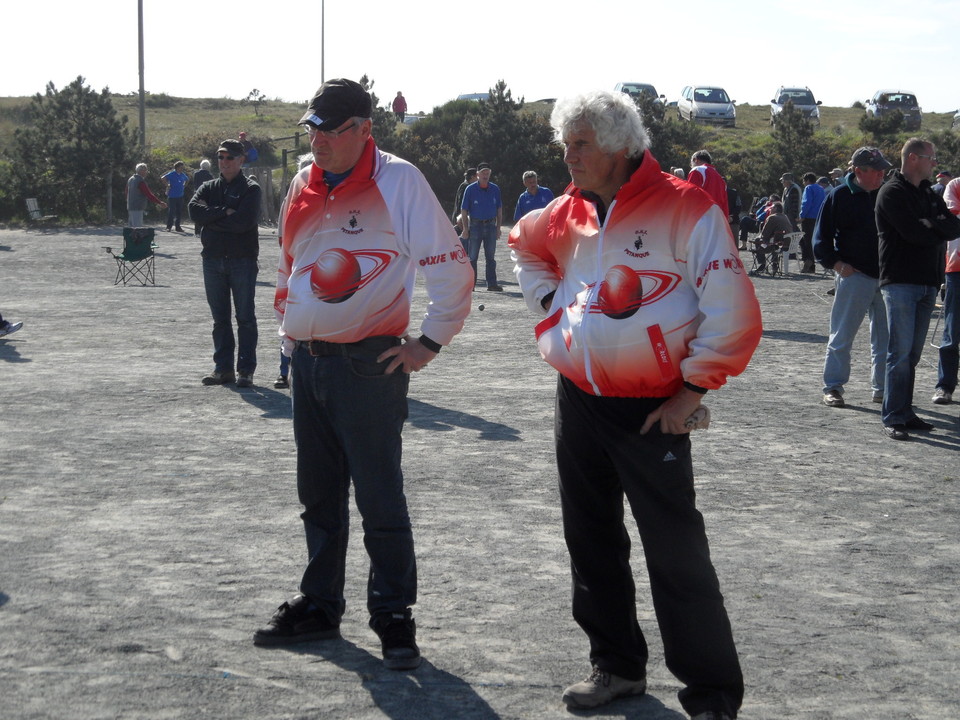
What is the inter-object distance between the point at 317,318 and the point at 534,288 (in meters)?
0.80

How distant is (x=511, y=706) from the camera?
13.0 feet

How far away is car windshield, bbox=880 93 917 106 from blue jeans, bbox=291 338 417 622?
57.4 meters

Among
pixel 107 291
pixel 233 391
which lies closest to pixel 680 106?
pixel 107 291

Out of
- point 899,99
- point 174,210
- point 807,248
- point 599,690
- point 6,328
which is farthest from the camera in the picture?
point 899,99

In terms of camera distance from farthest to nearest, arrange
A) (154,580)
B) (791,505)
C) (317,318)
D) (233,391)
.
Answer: (233,391) < (791,505) < (154,580) < (317,318)

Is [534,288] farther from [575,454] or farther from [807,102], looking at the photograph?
[807,102]

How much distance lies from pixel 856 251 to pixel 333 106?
6137 millimetres

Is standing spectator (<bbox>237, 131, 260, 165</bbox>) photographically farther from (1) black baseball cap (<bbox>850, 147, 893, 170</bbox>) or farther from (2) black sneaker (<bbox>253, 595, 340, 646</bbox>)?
(2) black sneaker (<bbox>253, 595, 340, 646</bbox>)

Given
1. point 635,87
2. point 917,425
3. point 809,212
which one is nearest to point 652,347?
point 917,425

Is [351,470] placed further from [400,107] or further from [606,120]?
Result: [400,107]

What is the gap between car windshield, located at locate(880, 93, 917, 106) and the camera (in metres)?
56.7

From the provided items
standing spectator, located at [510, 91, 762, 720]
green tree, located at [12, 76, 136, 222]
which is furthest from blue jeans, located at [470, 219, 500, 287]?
green tree, located at [12, 76, 136, 222]

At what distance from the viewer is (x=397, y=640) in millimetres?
4289

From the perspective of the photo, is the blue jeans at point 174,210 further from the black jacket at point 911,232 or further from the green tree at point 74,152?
the black jacket at point 911,232
